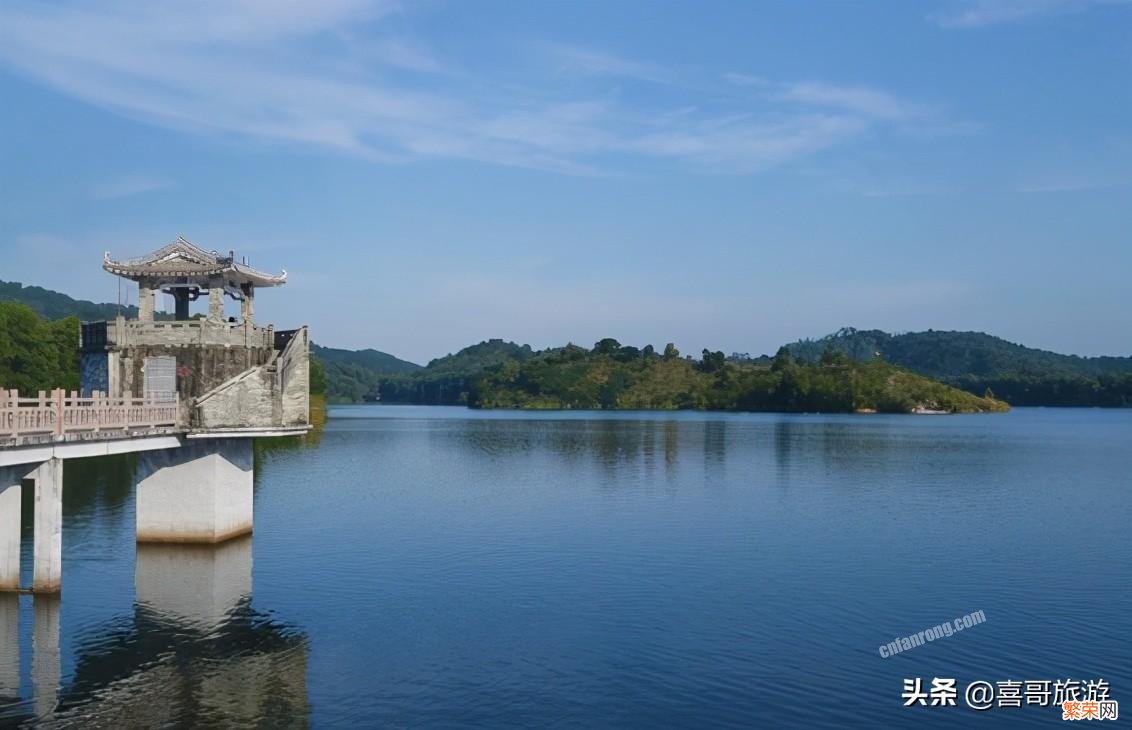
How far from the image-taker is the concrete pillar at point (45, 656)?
22.2 metres

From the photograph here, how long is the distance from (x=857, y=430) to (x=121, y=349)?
120221 mm

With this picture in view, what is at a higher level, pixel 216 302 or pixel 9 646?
pixel 216 302

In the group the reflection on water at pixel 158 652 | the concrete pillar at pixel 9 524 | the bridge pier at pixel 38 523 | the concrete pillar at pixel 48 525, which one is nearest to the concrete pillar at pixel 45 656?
the reflection on water at pixel 158 652

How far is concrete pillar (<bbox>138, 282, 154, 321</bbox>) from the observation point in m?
40.2

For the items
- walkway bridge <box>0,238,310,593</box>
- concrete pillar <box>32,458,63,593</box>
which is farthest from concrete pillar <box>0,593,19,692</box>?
walkway bridge <box>0,238,310,593</box>

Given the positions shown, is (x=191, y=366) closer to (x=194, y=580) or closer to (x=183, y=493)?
(x=183, y=493)

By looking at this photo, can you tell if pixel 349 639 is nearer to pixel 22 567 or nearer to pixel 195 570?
pixel 195 570

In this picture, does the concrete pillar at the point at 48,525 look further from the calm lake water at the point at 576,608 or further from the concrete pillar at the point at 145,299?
the concrete pillar at the point at 145,299

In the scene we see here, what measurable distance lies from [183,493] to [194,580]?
4.94 metres

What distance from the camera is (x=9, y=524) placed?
29094mm

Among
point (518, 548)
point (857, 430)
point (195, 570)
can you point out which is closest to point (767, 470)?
point (518, 548)

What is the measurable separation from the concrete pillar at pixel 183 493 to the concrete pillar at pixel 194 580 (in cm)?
53

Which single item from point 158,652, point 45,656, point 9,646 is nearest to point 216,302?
point 9,646

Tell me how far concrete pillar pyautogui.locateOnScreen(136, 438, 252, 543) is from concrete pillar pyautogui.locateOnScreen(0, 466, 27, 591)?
7789mm
